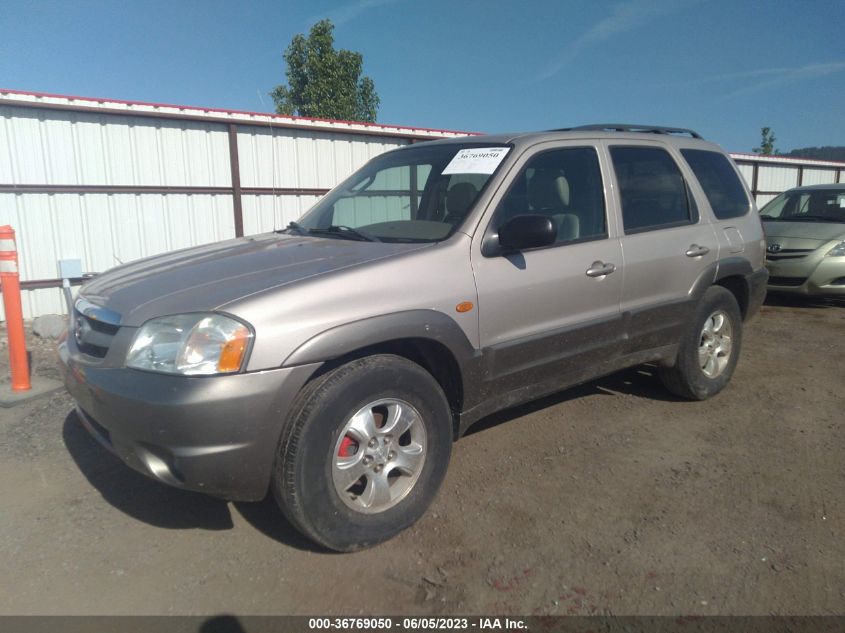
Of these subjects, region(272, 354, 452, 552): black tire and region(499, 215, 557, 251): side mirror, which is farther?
region(499, 215, 557, 251): side mirror

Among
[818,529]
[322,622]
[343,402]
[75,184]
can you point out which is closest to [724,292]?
[818,529]

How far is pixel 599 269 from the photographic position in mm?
3600

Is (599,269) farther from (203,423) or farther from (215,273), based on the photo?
(203,423)

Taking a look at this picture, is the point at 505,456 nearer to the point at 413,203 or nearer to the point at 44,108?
the point at 413,203

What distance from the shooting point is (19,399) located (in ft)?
15.0

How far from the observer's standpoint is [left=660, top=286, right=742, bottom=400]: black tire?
4.34 meters

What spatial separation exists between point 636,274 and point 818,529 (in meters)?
1.62

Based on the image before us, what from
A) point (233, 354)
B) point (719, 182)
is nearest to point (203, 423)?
point (233, 354)

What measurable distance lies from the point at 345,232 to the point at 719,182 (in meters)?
2.91

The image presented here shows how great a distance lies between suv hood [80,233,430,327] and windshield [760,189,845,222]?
8.10 metres

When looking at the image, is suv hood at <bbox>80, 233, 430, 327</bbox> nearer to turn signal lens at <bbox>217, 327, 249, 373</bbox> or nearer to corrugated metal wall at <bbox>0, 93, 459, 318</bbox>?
turn signal lens at <bbox>217, 327, 249, 373</bbox>

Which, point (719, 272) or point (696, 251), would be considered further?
point (719, 272)

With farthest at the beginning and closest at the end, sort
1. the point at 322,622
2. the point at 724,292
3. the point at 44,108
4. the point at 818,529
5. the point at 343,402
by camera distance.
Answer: the point at 44,108, the point at 724,292, the point at 818,529, the point at 343,402, the point at 322,622

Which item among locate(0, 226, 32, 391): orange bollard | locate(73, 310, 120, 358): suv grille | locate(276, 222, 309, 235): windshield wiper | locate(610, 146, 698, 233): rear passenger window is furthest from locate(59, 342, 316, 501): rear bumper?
locate(0, 226, 32, 391): orange bollard
